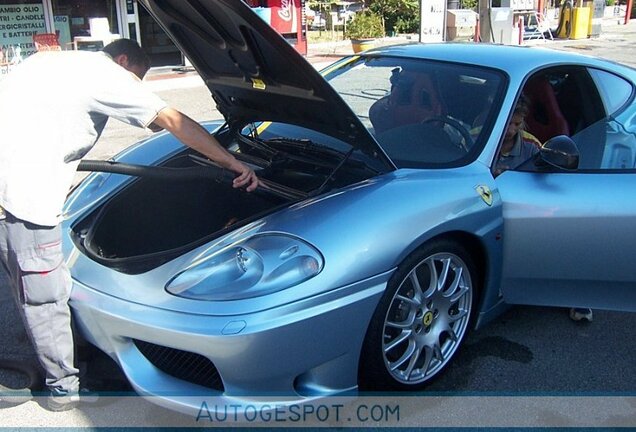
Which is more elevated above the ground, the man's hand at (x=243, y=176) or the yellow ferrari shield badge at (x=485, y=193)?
the man's hand at (x=243, y=176)

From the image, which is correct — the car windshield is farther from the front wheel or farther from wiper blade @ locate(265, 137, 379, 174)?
the front wheel

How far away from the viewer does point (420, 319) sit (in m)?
2.64

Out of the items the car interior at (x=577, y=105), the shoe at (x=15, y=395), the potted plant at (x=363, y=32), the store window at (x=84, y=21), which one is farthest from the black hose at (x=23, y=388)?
the potted plant at (x=363, y=32)

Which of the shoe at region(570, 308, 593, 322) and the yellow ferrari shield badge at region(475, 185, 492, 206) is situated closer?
the yellow ferrari shield badge at region(475, 185, 492, 206)

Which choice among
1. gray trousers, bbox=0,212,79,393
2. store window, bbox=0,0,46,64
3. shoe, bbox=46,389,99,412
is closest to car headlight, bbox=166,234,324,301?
gray trousers, bbox=0,212,79,393

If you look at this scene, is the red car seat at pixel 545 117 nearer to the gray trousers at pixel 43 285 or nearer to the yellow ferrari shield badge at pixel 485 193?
the yellow ferrari shield badge at pixel 485 193

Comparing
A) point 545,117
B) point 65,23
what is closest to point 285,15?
point 65,23

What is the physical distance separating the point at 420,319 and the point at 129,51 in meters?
1.65

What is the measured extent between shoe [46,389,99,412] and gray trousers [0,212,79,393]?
55 millimetres

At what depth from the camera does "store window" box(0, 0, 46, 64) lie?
12391 mm

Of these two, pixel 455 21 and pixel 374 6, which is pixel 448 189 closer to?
pixel 455 21

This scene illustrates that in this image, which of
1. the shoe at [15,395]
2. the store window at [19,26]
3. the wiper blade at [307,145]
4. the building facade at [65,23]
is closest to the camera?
the shoe at [15,395]

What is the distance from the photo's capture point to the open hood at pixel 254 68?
2.50m

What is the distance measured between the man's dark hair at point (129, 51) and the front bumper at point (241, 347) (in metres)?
0.97
